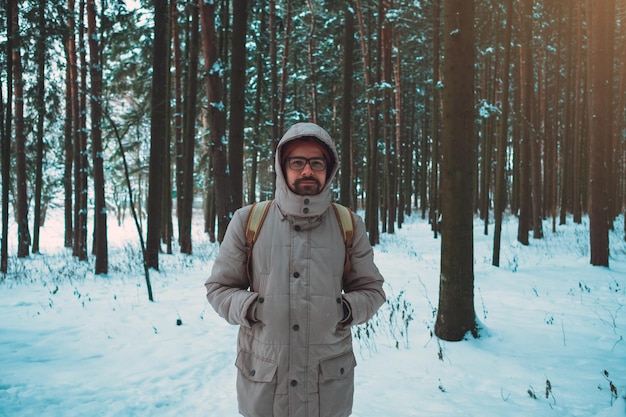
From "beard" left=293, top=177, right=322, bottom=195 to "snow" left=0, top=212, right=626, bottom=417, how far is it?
2.48 meters

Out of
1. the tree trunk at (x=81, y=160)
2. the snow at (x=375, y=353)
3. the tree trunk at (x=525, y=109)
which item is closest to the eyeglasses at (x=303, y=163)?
the snow at (x=375, y=353)

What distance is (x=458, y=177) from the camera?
519 centimetres

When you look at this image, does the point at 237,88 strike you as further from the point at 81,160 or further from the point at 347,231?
the point at 81,160

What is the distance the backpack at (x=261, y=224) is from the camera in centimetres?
206

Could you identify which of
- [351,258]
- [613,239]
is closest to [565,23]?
[613,239]

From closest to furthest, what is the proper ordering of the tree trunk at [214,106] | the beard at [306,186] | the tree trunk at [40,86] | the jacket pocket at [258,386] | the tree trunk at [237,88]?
the jacket pocket at [258,386] → the beard at [306,186] → the tree trunk at [214,106] → the tree trunk at [237,88] → the tree trunk at [40,86]

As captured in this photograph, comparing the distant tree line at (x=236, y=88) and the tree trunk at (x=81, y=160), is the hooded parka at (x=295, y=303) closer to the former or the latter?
the distant tree line at (x=236, y=88)

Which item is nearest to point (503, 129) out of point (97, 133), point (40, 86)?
point (97, 133)

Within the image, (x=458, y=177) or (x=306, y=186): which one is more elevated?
(x=458, y=177)

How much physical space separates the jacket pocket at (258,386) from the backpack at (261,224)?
0.44 metres

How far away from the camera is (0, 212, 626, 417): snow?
11.8 feet

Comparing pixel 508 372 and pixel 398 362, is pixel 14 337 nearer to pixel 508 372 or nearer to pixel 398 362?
pixel 398 362

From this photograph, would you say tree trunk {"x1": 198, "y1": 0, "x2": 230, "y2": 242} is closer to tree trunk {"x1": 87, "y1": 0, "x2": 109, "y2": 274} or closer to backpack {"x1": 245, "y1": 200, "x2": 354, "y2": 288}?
tree trunk {"x1": 87, "y1": 0, "x2": 109, "y2": 274}

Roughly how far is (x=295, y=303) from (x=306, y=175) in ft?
2.18
